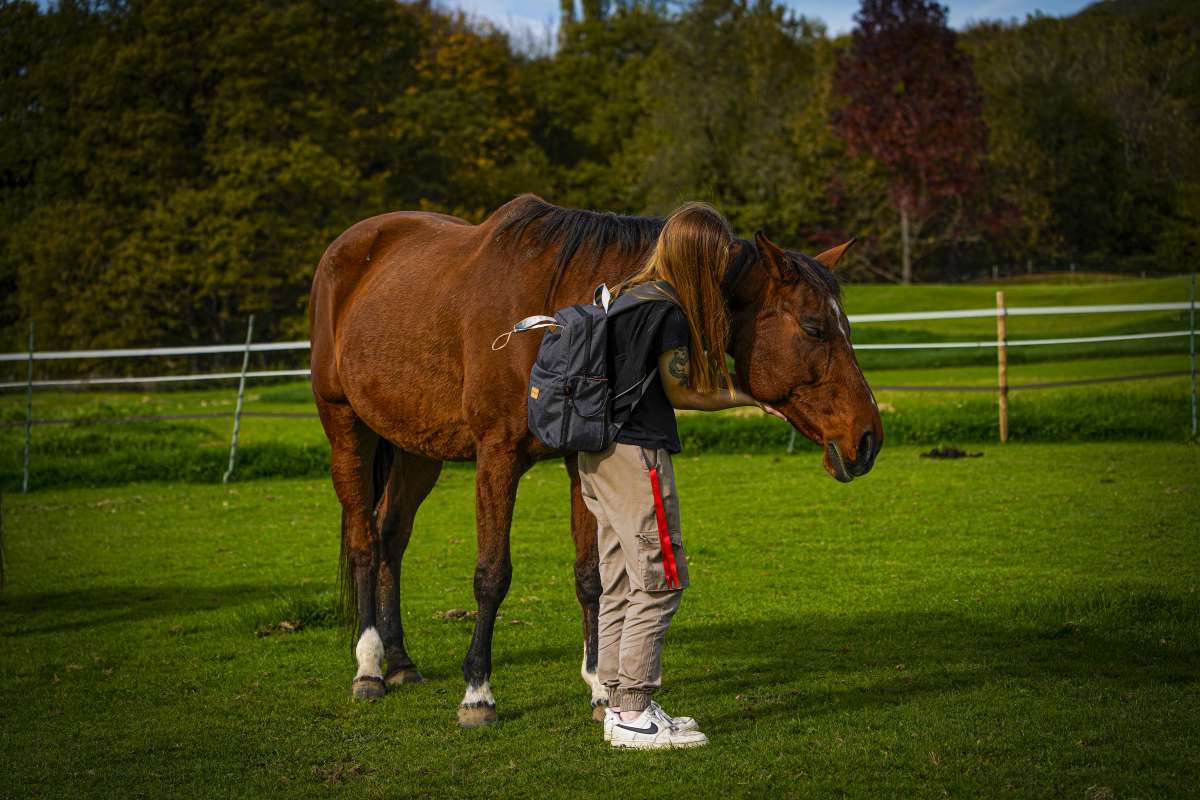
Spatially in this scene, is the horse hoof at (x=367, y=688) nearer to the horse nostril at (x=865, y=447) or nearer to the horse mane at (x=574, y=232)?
the horse mane at (x=574, y=232)

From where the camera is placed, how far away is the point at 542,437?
4.20m

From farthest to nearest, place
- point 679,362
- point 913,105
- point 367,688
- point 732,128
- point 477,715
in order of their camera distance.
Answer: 1. point 732,128
2. point 913,105
3. point 367,688
4. point 477,715
5. point 679,362

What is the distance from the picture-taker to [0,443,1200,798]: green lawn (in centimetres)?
399

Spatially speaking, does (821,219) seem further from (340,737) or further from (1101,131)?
(340,737)

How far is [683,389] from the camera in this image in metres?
4.08

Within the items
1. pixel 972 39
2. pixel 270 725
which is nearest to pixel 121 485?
pixel 270 725

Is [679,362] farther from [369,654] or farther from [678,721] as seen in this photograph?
[369,654]

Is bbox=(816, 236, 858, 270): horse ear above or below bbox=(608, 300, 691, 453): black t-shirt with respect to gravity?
above

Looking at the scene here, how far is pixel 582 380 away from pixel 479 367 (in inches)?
34.7

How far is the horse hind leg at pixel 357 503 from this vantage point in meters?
5.83

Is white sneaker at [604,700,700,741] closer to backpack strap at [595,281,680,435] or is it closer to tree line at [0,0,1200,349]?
backpack strap at [595,281,680,435]

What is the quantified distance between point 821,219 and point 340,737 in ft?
143


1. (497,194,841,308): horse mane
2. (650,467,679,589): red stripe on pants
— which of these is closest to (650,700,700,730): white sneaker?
(650,467,679,589): red stripe on pants

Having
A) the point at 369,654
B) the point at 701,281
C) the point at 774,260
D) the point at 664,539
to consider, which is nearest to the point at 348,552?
the point at 369,654
